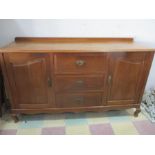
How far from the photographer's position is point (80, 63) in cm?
134

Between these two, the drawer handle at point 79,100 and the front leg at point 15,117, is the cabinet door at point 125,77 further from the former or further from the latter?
the front leg at point 15,117

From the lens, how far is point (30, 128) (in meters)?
1.55

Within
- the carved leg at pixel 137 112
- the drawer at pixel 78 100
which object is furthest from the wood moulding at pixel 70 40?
the carved leg at pixel 137 112

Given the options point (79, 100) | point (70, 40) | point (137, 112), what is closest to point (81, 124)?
point (79, 100)

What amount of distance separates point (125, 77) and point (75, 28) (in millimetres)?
755

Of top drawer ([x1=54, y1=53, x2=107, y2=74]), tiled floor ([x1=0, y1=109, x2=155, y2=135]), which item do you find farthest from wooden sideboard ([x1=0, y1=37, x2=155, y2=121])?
tiled floor ([x1=0, y1=109, x2=155, y2=135])

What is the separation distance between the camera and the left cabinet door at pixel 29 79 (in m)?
1.30

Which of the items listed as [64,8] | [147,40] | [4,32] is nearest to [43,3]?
[64,8]

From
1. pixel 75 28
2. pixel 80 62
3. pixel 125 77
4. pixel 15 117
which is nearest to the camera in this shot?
pixel 80 62

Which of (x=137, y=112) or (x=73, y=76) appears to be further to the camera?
(x=137, y=112)

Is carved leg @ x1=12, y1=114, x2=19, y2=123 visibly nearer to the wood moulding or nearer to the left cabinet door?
the left cabinet door

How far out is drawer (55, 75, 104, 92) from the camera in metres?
1.41

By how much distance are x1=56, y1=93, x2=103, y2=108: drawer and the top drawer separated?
0.80ft

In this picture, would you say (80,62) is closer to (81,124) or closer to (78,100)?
(78,100)
